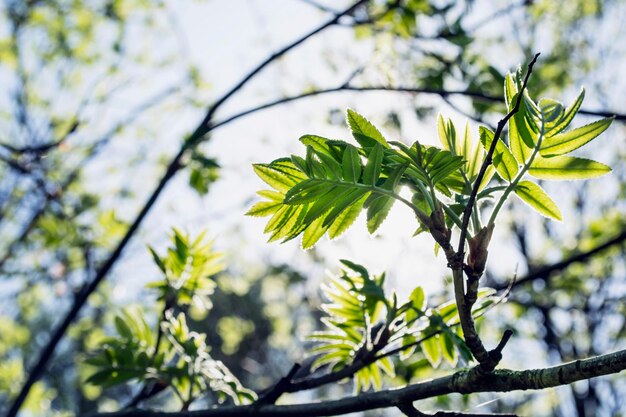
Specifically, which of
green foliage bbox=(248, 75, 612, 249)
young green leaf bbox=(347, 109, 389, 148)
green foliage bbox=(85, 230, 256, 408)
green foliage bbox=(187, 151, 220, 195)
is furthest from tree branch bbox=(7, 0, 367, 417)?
young green leaf bbox=(347, 109, 389, 148)

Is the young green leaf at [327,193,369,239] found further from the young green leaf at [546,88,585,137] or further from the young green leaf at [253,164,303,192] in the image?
the young green leaf at [546,88,585,137]

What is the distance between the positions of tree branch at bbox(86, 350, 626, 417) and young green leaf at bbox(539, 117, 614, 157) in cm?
50

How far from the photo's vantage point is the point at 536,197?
4.17ft

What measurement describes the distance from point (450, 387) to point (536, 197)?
46cm

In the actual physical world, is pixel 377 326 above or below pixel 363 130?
below

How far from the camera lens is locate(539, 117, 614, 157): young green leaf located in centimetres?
122

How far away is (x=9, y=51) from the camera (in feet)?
27.8

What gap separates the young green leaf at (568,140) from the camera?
1.22 m

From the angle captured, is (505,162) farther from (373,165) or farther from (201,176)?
(201,176)

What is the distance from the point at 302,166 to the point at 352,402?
0.57 meters

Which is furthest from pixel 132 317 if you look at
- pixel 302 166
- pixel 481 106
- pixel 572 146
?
pixel 481 106

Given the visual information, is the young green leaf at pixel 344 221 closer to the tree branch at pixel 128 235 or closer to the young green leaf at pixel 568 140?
the young green leaf at pixel 568 140

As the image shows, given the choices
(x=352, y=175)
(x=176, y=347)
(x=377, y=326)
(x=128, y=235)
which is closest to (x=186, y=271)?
(x=128, y=235)

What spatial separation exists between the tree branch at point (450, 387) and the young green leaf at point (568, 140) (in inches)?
19.7
